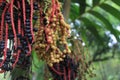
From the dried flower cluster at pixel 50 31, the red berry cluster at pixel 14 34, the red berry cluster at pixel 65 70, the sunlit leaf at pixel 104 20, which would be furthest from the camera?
the sunlit leaf at pixel 104 20

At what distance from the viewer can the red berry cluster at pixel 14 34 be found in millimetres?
1398

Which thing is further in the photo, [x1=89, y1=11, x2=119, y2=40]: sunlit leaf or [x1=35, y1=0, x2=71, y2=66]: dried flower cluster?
[x1=89, y1=11, x2=119, y2=40]: sunlit leaf

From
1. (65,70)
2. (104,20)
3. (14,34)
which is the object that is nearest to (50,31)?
(14,34)

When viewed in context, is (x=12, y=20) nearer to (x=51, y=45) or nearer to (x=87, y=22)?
(x=51, y=45)

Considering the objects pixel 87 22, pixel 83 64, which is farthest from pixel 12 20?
pixel 87 22

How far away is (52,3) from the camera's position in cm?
158

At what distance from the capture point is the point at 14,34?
1412 millimetres

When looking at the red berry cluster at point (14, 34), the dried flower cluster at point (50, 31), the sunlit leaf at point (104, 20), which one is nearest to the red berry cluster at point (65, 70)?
the dried flower cluster at point (50, 31)

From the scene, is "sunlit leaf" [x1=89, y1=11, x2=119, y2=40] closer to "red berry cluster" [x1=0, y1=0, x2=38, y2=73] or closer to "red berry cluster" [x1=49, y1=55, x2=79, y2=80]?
"red berry cluster" [x1=49, y1=55, x2=79, y2=80]

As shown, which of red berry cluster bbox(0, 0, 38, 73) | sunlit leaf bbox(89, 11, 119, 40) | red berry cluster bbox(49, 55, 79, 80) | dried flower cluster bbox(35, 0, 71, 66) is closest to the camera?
red berry cluster bbox(0, 0, 38, 73)

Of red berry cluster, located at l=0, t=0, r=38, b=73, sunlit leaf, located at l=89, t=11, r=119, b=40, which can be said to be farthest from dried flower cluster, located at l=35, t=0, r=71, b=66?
sunlit leaf, located at l=89, t=11, r=119, b=40

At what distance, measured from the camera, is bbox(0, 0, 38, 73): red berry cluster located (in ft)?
4.59

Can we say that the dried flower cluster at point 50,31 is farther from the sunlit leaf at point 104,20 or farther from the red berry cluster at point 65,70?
the sunlit leaf at point 104,20

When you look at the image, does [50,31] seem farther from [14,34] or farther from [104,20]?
[104,20]
